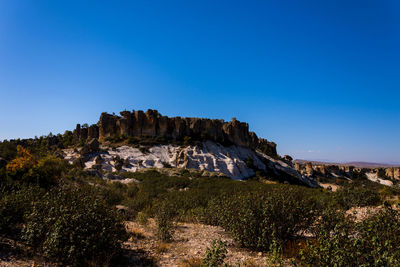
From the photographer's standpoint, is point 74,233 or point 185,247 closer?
point 74,233

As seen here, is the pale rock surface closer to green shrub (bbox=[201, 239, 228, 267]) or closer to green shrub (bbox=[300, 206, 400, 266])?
green shrub (bbox=[300, 206, 400, 266])

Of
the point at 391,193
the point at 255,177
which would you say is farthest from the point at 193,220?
the point at 255,177

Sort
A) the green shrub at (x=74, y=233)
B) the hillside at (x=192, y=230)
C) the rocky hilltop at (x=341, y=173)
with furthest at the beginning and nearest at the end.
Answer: the rocky hilltop at (x=341, y=173) → the green shrub at (x=74, y=233) → the hillside at (x=192, y=230)

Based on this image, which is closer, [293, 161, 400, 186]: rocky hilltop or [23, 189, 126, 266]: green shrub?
[23, 189, 126, 266]: green shrub

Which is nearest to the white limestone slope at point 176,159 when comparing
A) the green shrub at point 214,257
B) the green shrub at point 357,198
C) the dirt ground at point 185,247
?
the green shrub at point 357,198

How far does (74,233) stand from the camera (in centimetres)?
400

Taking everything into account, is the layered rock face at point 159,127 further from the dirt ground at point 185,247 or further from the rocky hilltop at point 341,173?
the dirt ground at point 185,247

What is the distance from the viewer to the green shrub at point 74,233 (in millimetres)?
3984

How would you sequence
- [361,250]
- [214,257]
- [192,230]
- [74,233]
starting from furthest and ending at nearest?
[192,230] < [74,233] < [214,257] < [361,250]

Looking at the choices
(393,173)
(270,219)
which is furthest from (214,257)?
(393,173)

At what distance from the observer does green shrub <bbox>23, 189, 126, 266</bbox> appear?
398 cm

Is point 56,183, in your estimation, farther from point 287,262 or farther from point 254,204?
point 287,262

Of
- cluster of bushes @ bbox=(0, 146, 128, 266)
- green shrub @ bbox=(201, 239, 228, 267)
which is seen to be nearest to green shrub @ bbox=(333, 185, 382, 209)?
green shrub @ bbox=(201, 239, 228, 267)

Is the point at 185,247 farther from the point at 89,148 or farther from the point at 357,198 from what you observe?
the point at 89,148
